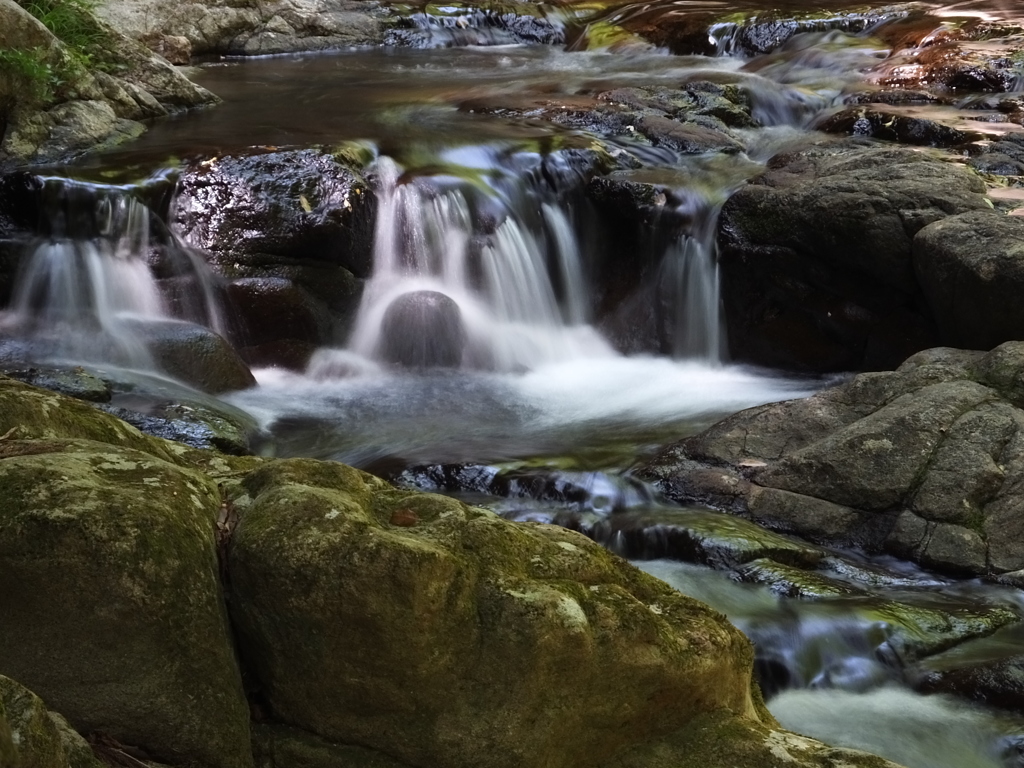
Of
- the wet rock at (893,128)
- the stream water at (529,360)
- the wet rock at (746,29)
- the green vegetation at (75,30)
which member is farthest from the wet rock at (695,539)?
the wet rock at (746,29)

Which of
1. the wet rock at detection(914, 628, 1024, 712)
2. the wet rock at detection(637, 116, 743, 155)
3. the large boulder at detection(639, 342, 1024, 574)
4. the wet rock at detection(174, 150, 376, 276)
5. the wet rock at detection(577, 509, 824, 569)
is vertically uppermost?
the wet rock at detection(637, 116, 743, 155)

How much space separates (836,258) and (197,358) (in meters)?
4.81

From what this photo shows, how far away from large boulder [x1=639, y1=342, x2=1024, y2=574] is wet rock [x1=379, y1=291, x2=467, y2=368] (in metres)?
2.81

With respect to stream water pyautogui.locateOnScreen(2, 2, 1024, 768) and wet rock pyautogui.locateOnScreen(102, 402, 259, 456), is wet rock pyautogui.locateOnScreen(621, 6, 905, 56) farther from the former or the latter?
wet rock pyautogui.locateOnScreen(102, 402, 259, 456)

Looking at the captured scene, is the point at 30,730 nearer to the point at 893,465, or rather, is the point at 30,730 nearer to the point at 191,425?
the point at 191,425

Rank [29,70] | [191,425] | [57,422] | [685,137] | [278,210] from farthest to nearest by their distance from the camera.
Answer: [685,137] < [29,70] < [278,210] < [191,425] < [57,422]

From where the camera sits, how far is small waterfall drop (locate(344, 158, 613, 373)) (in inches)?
358

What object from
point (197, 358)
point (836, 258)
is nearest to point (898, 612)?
point (836, 258)

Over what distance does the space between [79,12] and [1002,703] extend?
424 inches

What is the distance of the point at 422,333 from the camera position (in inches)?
352

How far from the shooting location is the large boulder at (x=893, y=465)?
18.0ft

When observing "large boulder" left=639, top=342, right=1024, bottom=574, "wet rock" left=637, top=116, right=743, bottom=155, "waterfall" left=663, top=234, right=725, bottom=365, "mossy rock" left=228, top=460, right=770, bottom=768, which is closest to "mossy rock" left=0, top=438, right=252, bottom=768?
"mossy rock" left=228, top=460, right=770, bottom=768

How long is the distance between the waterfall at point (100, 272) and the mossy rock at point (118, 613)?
6.09 meters

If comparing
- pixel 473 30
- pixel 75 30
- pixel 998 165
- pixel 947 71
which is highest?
pixel 473 30
